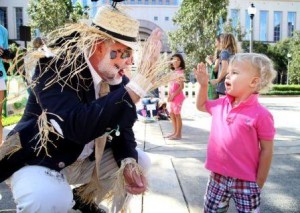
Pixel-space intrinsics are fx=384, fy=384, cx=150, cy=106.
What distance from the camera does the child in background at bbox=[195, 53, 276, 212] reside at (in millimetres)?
2217

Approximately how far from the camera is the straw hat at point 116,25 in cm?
205

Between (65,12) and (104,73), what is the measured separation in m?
19.2

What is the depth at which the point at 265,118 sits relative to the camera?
7.23 ft

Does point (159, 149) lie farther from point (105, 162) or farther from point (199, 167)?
point (105, 162)

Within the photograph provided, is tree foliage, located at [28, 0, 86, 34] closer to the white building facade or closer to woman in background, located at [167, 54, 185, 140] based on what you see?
woman in background, located at [167, 54, 185, 140]

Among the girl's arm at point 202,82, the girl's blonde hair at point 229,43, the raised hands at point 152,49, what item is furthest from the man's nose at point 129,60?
the girl's blonde hair at point 229,43

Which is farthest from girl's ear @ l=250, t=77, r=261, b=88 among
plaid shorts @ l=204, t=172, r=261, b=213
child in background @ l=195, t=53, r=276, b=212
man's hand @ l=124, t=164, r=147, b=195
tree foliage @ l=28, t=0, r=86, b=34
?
tree foliage @ l=28, t=0, r=86, b=34

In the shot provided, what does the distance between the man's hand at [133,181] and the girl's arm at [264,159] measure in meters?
0.70

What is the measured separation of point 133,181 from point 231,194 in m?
0.60

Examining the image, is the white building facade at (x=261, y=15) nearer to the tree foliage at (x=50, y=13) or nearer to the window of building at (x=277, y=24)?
the window of building at (x=277, y=24)

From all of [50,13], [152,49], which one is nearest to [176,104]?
[152,49]

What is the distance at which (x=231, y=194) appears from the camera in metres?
2.31

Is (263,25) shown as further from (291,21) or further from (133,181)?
(133,181)

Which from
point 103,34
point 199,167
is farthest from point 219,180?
point 199,167
